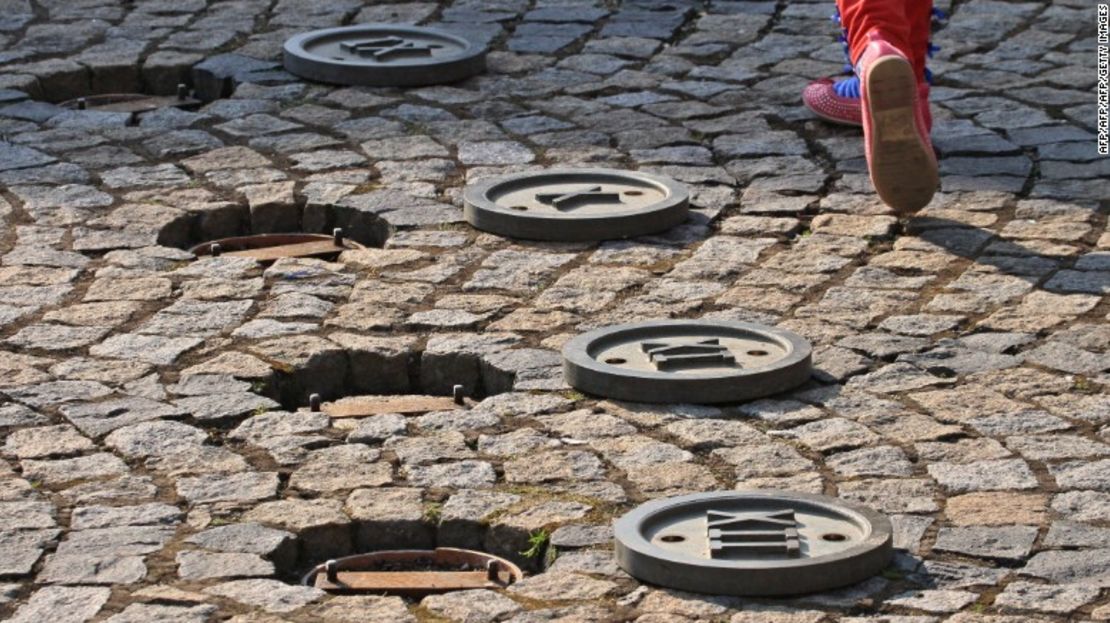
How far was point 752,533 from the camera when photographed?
5406mm

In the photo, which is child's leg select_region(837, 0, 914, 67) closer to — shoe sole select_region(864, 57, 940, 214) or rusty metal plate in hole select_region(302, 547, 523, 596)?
shoe sole select_region(864, 57, 940, 214)

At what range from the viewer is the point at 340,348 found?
6.86 metres

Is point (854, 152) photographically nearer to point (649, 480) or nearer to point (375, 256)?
point (375, 256)

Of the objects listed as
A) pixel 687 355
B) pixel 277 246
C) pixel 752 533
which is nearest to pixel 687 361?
pixel 687 355

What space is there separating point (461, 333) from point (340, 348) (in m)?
0.38

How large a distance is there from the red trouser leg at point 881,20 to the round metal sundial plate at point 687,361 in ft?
4.83

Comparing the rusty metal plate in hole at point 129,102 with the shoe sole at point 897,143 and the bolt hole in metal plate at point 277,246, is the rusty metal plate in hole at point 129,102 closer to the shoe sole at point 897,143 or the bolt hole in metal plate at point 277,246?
the bolt hole in metal plate at point 277,246

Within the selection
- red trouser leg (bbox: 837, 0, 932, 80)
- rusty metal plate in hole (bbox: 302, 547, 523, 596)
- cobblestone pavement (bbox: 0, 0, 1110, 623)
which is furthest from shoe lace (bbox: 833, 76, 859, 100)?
rusty metal plate in hole (bbox: 302, 547, 523, 596)

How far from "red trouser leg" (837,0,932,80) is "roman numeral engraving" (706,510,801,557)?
271 centimetres

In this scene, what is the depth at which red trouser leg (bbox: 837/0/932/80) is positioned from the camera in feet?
25.8

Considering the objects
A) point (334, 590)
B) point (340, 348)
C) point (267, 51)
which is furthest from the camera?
point (267, 51)

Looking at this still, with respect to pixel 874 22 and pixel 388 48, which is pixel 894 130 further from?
pixel 388 48

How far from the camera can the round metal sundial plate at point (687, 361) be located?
21.1 feet

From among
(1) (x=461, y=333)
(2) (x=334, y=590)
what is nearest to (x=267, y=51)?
(1) (x=461, y=333)
